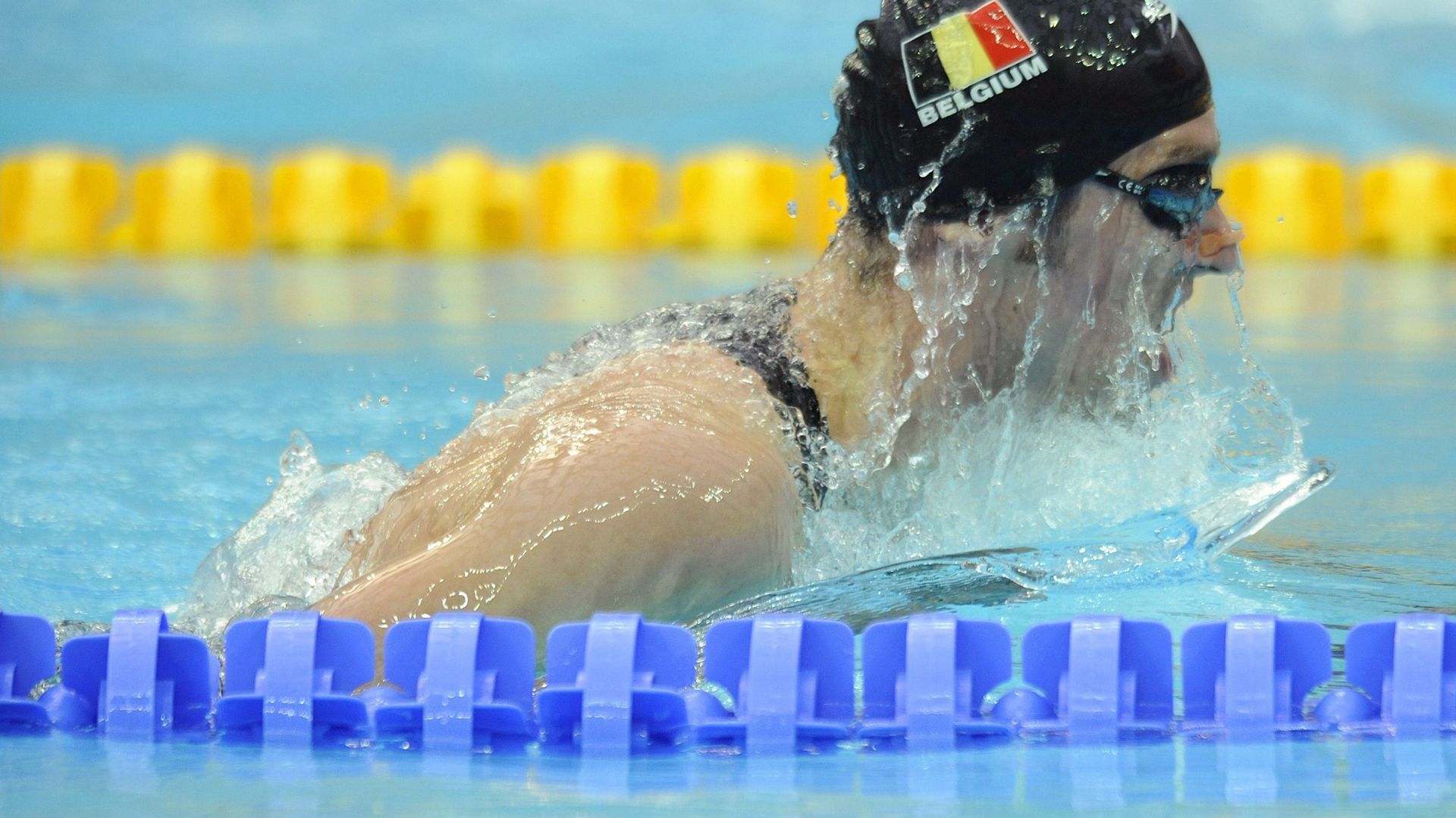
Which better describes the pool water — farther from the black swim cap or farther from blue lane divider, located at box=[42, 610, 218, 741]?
the black swim cap

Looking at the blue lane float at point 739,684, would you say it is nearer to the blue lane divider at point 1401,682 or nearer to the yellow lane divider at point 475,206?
the blue lane divider at point 1401,682

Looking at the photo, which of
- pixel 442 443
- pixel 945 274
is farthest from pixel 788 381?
pixel 442 443

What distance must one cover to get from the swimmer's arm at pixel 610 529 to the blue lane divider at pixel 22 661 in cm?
38

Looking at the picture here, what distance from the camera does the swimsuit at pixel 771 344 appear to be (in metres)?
2.36

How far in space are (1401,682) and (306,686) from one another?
1340 mm

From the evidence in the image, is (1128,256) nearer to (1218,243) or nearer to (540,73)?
(1218,243)

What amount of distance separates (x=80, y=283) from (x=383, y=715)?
8354mm

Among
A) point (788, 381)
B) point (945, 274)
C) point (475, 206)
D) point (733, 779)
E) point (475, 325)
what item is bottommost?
point (733, 779)

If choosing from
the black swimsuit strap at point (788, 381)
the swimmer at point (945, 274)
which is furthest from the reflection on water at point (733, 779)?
the black swimsuit strap at point (788, 381)

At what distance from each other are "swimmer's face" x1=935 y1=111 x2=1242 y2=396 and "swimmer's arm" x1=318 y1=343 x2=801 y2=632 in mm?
459

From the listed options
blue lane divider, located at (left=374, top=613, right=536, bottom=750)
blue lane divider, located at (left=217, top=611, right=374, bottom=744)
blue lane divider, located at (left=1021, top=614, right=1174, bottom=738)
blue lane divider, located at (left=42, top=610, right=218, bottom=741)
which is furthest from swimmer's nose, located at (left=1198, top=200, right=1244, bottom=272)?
blue lane divider, located at (left=42, top=610, right=218, bottom=741)

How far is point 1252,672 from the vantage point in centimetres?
203

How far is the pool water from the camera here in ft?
5.91

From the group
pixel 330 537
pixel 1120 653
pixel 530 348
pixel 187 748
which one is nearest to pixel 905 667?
pixel 1120 653
